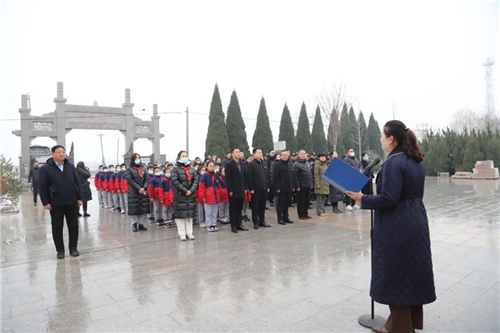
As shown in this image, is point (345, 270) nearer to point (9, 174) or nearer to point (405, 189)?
point (405, 189)

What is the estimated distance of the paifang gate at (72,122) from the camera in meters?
28.0

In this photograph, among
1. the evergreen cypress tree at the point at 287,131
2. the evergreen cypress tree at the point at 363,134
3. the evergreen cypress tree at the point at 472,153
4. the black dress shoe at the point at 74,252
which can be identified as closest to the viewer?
the black dress shoe at the point at 74,252

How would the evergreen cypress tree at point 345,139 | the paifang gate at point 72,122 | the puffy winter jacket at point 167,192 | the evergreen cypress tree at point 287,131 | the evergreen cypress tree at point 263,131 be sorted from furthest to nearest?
the evergreen cypress tree at point 345,139, the evergreen cypress tree at point 287,131, the evergreen cypress tree at point 263,131, the paifang gate at point 72,122, the puffy winter jacket at point 167,192

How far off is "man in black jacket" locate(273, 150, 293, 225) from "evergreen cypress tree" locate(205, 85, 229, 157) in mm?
20625

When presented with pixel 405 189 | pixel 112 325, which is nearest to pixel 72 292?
pixel 112 325

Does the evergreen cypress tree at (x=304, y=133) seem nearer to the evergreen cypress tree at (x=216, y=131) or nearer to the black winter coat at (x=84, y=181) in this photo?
the evergreen cypress tree at (x=216, y=131)

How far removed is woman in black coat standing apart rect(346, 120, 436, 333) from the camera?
103 inches

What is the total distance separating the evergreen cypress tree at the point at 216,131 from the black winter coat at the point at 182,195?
71.3 ft

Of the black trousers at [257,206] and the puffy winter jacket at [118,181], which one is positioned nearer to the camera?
the black trousers at [257,206]

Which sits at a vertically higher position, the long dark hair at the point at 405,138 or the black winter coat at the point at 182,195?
the long dark hair at the point at 405,138

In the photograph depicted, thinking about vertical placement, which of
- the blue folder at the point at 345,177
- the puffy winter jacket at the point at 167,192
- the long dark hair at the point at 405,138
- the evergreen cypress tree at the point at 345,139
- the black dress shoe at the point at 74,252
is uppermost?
the evergreen cypress tree at the point at 345,139

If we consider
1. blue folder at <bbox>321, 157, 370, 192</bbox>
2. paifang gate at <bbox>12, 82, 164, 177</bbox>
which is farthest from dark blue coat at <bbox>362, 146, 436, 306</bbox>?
paifang gate at <bbox>12, 82, 164, 177</bbox>

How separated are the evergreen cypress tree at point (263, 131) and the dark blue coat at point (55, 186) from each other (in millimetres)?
27425

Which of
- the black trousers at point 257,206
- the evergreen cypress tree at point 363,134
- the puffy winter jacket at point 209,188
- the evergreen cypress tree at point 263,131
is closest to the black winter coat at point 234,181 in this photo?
the puffy winter jacket at point 209,188
